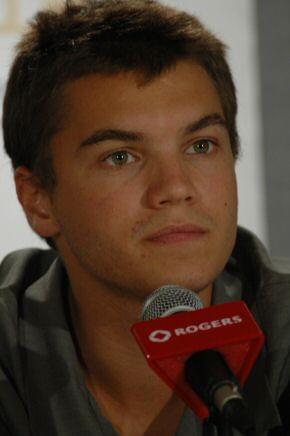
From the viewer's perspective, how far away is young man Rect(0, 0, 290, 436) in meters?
1.78

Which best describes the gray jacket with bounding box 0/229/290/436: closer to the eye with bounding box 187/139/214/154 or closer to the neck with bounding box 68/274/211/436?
the neck with bounding box 68/274/211/436

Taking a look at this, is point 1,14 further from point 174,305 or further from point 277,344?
point 174,305

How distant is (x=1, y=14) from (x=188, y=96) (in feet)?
3.42

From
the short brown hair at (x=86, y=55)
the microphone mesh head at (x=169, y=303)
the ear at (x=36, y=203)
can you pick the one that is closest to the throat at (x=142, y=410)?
the ear at (x=36, y=203)

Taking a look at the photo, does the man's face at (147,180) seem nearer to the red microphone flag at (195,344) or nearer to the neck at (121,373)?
the neck at (121,373)

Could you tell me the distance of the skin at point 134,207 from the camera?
1.75 meters

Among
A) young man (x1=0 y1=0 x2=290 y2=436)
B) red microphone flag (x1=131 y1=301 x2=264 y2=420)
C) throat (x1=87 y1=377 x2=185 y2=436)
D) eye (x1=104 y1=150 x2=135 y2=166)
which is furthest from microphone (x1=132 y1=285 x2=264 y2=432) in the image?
throat (x1=87 y1=377 x2=185 y2=436)

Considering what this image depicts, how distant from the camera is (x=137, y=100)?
72.0 inches

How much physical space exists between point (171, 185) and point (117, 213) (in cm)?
14

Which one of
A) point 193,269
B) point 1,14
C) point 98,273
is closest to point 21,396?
point 98,273

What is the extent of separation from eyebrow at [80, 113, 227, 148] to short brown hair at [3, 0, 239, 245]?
134mm

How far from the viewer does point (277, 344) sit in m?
1.88

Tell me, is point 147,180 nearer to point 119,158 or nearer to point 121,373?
point 119,158

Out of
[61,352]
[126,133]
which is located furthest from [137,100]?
[61,352]
